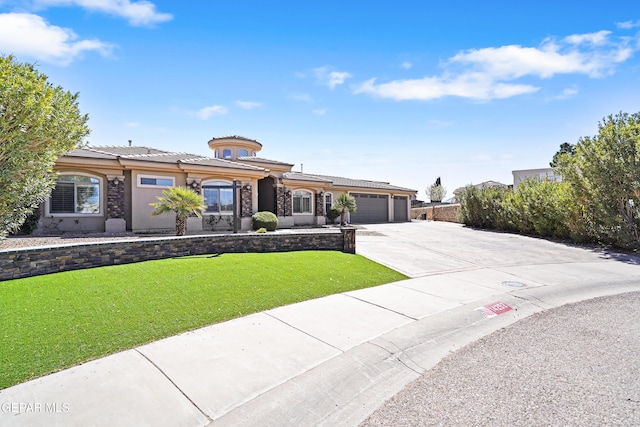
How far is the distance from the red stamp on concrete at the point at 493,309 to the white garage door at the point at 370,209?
22032mm

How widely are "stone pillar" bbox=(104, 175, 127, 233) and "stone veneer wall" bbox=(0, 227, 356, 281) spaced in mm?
7851

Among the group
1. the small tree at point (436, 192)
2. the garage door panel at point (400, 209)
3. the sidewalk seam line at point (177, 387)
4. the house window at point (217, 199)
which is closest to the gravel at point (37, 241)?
the sidewalk seam line at point (177, 387)

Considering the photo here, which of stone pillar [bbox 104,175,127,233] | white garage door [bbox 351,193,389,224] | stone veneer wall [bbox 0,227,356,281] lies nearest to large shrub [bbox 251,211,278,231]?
stone veneer wall [bbox 0,227,356,281]

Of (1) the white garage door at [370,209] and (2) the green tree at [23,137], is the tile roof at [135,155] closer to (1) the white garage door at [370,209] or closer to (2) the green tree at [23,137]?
(2) the green tree at [23,137]

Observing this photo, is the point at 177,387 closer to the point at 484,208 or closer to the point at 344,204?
the point at 344,204

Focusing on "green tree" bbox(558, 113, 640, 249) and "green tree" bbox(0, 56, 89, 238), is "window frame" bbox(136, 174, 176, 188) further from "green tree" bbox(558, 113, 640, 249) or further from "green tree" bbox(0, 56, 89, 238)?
"green tree" bbox(558, 113, 640, 249)

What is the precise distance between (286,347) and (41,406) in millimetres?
2727

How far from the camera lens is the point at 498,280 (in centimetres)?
941

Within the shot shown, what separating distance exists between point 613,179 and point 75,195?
2513cm

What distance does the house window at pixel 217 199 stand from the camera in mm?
18719

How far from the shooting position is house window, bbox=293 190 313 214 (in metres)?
24.4

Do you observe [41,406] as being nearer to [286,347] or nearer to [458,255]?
[286,347]

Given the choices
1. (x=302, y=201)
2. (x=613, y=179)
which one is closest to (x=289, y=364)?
(x=613, y=179)

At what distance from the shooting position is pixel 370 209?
30859 mm
